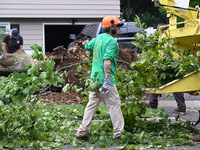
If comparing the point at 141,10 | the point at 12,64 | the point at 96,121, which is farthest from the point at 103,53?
the point at 141,10

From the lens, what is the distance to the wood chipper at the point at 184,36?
7.74 metres

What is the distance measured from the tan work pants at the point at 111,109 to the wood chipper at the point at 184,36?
0.74 metres

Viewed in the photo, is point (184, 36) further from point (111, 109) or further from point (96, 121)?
point (96, 121)

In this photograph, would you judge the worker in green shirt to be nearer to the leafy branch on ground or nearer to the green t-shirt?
the green t-shirt

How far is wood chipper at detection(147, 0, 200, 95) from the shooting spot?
774 centimetres

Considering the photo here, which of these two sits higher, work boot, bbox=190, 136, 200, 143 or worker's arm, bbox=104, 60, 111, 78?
worker's arm, bbox=104, 60, 111, 78

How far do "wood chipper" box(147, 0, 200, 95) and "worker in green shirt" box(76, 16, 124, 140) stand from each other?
78 cm

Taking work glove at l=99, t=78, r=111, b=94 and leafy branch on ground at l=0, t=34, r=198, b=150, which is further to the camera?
work glove at l=99, t=78, r=111, b=94

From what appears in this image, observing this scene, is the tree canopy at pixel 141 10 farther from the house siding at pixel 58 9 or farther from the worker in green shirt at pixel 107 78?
the worker in green shirt at pixel 107 78

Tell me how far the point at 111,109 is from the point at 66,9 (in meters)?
12.8

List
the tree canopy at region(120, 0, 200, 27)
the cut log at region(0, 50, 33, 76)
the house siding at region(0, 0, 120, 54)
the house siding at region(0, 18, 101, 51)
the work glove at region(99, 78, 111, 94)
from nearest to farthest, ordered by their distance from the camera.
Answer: the work glove at region(99, 78, 111, 94), the cut log at region(0, 50, 33, 76), the house siding at region(0, 0, 120, 54), the house siding at region(0, 18, 101, 51), the tree canopy at region(120, 0, 200, 27)

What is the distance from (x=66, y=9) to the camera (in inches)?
782

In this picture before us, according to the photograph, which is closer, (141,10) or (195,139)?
(195,139)

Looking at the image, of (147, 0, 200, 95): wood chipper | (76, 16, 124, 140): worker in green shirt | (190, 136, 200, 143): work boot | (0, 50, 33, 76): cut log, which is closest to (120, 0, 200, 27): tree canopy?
(0, 50, 33, 76): cut log
